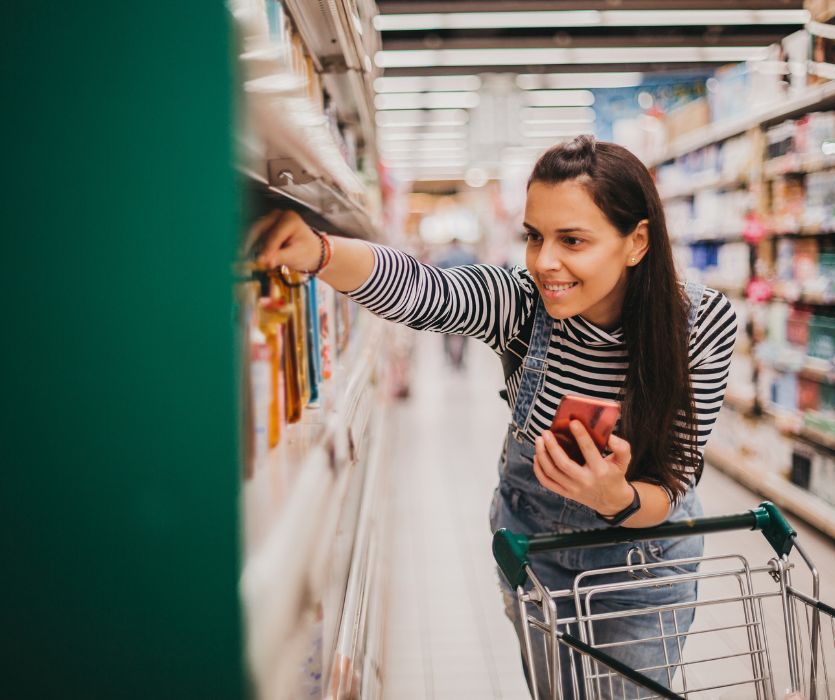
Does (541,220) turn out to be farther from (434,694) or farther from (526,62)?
(526,62)

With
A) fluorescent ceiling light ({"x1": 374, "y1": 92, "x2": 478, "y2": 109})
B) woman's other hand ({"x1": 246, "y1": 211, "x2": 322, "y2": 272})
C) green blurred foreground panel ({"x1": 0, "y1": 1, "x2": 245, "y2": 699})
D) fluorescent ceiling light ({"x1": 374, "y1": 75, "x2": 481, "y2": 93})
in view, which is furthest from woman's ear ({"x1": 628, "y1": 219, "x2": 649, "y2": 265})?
fluorescent ceiling light ({"x1": 374, "y1": 92, "x2": 478, "y2": 109})

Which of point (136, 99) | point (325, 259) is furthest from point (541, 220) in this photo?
point (136, 99)

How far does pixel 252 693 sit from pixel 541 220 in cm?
91

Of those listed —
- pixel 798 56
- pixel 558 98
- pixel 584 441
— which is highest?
pixel 558 98

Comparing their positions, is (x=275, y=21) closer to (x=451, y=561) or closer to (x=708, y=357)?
(x=708, y=357)

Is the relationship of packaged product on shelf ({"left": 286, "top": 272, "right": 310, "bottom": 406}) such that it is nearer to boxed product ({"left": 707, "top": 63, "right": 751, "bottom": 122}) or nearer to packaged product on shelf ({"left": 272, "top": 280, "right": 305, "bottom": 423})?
packaged product on shelf ({"left": 272, "top": 280, "right": 305, "bottom": 423})

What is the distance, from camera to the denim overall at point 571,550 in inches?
55.4

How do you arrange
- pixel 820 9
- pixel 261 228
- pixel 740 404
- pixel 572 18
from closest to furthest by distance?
pixel 261 228
pixel 820 9
pixel 740 404
pixel 572 18

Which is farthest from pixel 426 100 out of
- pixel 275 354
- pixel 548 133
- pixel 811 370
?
pixel 275 354

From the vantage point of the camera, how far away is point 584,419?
110 centimetres

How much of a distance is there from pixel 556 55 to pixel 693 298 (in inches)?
324

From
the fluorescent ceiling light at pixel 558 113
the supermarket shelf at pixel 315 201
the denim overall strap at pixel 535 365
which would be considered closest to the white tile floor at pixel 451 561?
the denim overall strap at pixel 535 365

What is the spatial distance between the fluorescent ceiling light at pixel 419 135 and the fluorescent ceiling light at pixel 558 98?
2.06m

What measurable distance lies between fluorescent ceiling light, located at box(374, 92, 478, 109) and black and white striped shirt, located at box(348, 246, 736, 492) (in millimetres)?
9086
